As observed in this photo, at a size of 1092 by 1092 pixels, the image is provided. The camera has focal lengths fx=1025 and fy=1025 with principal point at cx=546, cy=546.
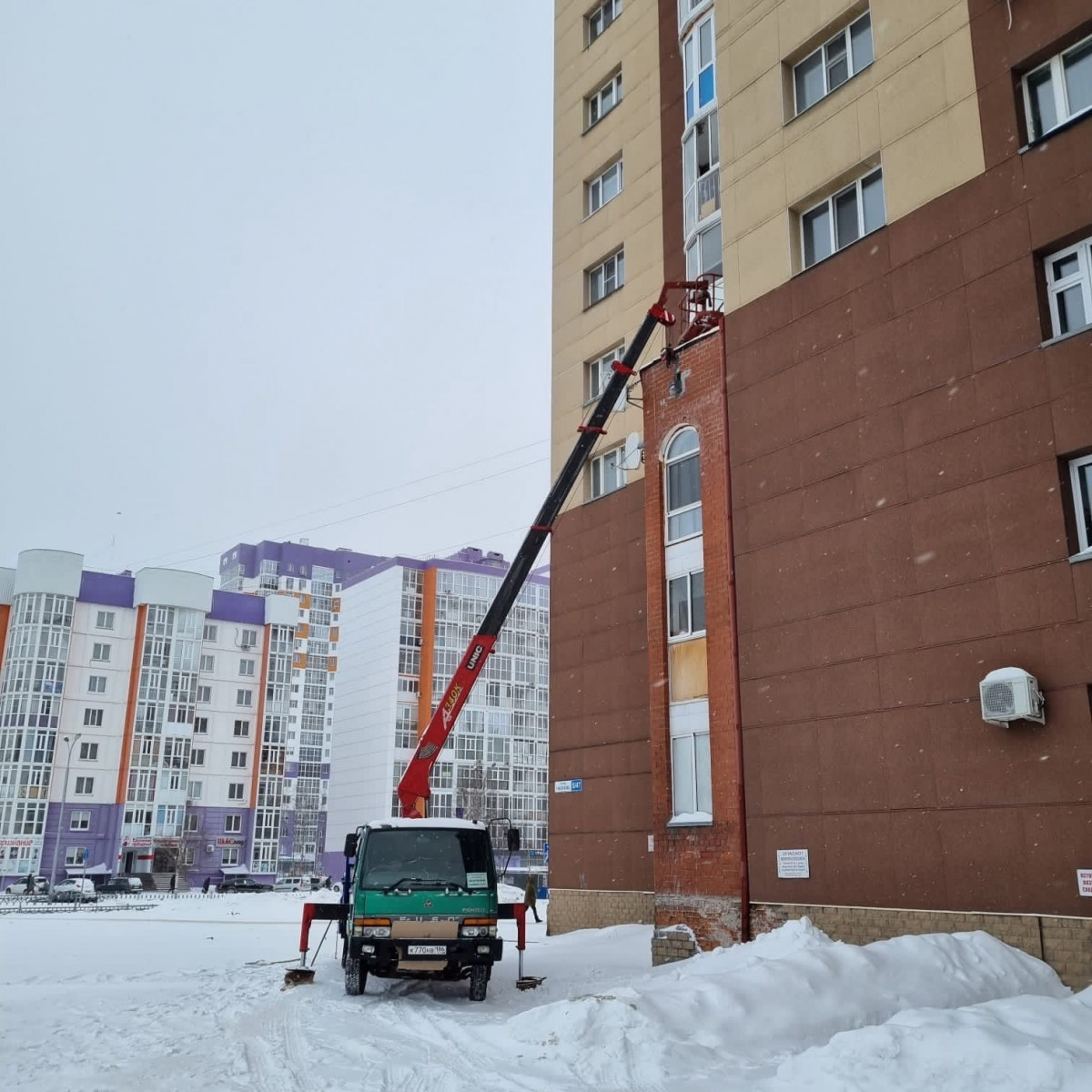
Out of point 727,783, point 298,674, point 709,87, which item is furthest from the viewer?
point 298,674

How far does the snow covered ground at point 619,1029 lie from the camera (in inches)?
286

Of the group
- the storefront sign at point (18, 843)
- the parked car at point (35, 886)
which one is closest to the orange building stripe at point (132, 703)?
the storefront sign at point (18, 843)

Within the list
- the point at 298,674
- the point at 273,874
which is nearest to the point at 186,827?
the point at 273,874

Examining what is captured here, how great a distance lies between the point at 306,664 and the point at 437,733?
9522cm

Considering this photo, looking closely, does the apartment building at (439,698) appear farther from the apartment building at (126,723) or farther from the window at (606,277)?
the window at (606,277)

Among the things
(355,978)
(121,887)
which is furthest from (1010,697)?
(121,887)

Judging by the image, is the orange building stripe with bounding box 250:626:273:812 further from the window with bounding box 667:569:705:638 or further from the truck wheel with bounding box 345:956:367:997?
the truck wheel with bounding box 345:956:367:997

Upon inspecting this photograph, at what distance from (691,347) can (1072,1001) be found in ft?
40.5

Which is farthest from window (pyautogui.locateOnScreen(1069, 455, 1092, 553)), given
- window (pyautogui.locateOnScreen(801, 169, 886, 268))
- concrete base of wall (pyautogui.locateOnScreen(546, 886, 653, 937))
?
concrete base of wall (pyautogui.locateOnScreen(546, 886, 653, 937))

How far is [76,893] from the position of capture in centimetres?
4803

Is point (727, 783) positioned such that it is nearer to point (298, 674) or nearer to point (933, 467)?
point (933, 467)

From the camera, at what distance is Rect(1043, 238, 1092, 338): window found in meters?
12.5

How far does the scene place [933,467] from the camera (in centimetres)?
1352

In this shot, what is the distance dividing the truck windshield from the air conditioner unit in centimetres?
656
